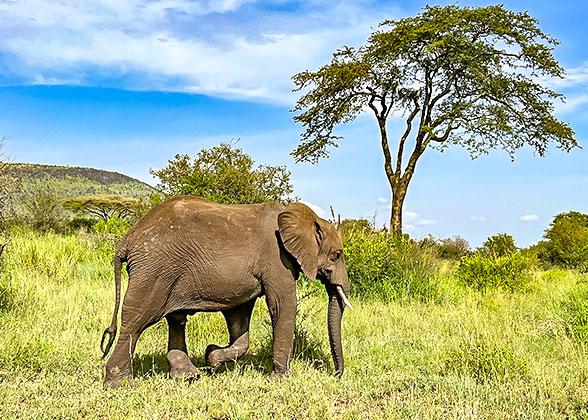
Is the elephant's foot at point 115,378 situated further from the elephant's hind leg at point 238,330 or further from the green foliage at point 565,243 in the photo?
the green foliage at point 565,243

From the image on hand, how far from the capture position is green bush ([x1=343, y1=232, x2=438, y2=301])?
1165cm

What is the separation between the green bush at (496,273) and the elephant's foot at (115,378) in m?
9.81

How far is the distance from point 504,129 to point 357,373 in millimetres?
18308

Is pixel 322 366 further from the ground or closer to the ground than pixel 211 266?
closer to the ground

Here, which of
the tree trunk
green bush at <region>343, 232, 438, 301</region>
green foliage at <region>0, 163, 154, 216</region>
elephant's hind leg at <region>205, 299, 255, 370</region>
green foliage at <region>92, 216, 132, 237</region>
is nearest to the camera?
elephant's hind leg at <region>205, 299, 255, 370</region>

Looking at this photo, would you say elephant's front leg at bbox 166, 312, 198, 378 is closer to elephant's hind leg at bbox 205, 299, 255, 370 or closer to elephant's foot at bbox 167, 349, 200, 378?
elephant's foot at bbox 167, 349, 200, 378

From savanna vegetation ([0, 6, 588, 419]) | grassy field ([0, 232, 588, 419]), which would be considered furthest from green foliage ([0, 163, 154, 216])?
grassy field ([0, 232, 588, 419])

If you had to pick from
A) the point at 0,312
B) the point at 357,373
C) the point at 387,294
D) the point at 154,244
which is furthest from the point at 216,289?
the point at 387,294

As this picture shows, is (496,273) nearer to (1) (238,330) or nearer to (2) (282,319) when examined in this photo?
(1) (238,330)

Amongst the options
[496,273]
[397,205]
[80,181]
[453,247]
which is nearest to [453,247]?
[453,247]

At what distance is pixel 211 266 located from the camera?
5.70 m

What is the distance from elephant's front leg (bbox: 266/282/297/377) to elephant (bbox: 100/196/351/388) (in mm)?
11

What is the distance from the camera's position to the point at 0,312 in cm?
854

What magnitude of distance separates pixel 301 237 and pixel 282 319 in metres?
0.89
